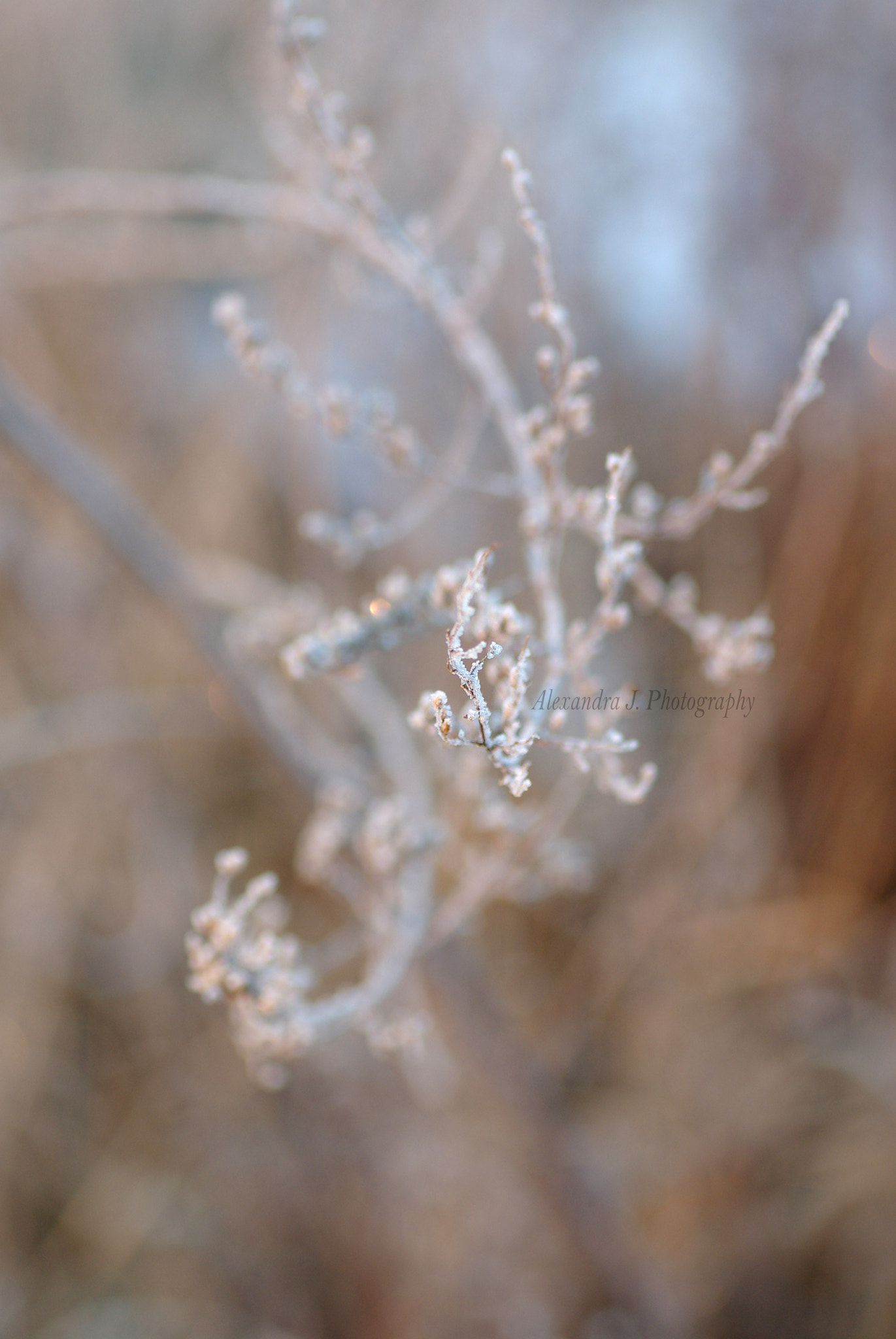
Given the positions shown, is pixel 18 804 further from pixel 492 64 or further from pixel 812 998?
pixel 492 64

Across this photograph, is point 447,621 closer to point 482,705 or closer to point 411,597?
point 411,597

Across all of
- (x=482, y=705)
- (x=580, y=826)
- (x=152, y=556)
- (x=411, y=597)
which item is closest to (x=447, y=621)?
(x=411, y=597)

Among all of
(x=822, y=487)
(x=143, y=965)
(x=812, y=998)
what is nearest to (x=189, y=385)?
(x=143, y=965)

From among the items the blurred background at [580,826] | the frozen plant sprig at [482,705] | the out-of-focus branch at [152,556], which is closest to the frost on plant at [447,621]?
the frozen plant sprig at [482,705]

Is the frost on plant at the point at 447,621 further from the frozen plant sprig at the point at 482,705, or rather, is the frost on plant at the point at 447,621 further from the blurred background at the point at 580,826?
the blurred background at the point at 580,826

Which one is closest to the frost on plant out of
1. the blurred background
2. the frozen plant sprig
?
the frozen plant sprig
